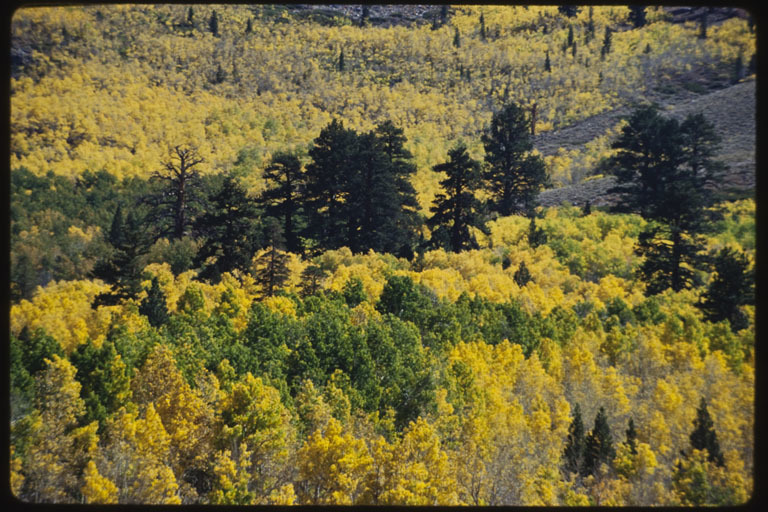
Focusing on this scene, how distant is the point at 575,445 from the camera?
23.3ft

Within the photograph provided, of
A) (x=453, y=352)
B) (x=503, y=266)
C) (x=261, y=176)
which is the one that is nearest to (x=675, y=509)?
(x=453, y=352)

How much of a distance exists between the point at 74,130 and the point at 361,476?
15.6 metres

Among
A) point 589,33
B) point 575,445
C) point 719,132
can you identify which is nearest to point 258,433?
point 575,445

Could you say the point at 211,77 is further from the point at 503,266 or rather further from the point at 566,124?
the point at 503,266

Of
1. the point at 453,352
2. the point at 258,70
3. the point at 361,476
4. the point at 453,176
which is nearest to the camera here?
the point at 361,476

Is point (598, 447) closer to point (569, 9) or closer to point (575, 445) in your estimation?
point (575, 445)

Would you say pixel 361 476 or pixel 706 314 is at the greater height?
pixel 706 314

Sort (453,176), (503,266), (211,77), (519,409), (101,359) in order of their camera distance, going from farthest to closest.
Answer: (211,77)
(453,176)
(503,266)
(519,409)
(101,359)

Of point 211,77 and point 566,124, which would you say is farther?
point 211,77

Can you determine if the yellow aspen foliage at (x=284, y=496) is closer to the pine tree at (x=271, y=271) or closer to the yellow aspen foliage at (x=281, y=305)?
the yellow aspen foliage at (x=281, y=305)

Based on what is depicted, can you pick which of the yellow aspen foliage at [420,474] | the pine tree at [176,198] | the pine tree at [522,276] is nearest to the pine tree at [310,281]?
the pine tree at [176,198]

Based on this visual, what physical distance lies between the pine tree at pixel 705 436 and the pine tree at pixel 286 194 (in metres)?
12.5

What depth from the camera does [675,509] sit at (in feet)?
17.2

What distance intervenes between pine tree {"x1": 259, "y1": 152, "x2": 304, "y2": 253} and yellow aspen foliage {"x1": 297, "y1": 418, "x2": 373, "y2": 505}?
10935 mm
